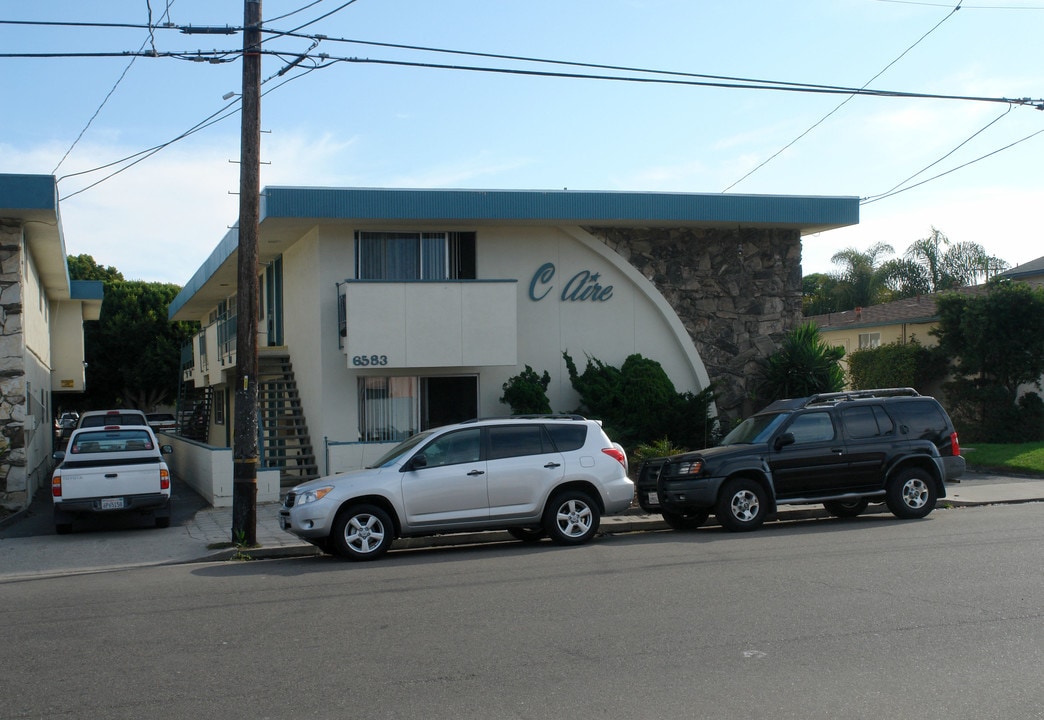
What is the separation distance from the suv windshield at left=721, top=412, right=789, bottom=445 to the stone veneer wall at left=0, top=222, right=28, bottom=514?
12621 millimetres

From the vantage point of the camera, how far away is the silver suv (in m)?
12.3

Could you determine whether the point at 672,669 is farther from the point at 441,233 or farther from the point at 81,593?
the point at 441,233

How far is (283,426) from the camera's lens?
73.3ft

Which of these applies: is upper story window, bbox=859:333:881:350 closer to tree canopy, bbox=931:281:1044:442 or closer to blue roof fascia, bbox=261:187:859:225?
tree canopy, bbox=931:281:1044:442

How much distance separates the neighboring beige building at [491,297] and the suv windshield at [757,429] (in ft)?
19.8

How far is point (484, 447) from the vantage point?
13070 millimetres

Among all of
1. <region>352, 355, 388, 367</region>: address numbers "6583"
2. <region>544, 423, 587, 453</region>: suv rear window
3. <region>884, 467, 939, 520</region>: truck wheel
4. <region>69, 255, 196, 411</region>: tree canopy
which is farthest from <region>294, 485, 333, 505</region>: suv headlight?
<region>69, 255, 196, 411</region>: tree canopy

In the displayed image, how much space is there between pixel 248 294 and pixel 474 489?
408 cm

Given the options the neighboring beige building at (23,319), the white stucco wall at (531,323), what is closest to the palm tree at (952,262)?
the white stucco wall at (531,323)

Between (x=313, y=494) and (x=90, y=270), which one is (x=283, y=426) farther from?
(x=90, y=270)

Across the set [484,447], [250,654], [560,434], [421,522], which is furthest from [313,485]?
[250,654]

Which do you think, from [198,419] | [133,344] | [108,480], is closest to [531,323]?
[108,480]

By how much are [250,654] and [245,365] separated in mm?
6747

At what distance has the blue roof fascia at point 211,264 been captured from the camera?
78.2 feet
